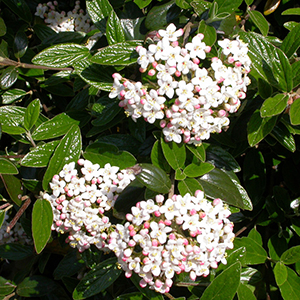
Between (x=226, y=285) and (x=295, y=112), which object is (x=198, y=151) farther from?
(x=226, y=285)

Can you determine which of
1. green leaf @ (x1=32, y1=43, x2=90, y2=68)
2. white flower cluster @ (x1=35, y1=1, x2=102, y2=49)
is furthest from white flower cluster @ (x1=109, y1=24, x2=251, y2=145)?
white flower cluster @ (x1=35, y1=1, x2=102, y2=49)

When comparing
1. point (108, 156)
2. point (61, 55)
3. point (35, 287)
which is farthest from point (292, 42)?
point (35, 287)

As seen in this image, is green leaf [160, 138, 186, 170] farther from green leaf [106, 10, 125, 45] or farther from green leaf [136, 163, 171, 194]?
green leaf [106, 10, 125, 45]

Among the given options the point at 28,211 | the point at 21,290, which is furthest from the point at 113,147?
the point at 28,211

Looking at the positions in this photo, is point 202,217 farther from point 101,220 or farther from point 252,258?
point 252,258

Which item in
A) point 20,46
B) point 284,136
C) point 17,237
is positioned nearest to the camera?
point 284,136

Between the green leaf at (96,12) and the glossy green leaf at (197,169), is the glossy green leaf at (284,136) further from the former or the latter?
the green leaf at (96,12)
